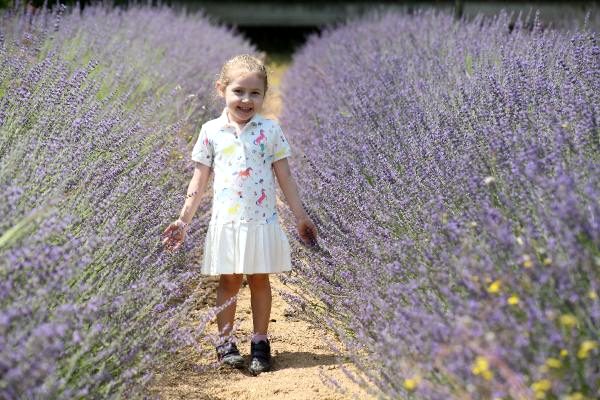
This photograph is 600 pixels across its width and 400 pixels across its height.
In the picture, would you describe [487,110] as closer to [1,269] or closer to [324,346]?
[324,346]

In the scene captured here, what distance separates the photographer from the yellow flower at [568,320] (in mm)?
1595

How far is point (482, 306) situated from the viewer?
1818 millimetres

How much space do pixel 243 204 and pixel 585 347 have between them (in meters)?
1.52

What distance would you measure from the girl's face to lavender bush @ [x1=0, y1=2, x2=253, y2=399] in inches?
13.1

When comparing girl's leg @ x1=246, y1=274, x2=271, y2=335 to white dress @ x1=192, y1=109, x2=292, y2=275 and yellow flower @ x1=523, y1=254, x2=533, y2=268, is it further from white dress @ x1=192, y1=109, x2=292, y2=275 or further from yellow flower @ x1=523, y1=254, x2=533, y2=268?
yellow flower @ x1=523, y1=254, x2=533, y2=268

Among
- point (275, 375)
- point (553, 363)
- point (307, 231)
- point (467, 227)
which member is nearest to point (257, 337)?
point (275, 375)

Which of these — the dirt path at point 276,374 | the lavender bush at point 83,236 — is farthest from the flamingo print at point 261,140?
Result: the dirt path at point 276,374

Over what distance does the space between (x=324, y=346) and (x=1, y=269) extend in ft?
4.79

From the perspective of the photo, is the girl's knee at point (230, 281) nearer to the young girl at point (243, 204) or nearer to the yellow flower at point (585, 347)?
A: the young girl at point (243, 204)

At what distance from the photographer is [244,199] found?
9.42 ft

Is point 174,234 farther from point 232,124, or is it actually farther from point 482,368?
point 482,368

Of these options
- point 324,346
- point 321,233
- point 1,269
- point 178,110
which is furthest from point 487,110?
point 178,110

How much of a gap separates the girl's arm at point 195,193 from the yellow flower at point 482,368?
4.81 feet

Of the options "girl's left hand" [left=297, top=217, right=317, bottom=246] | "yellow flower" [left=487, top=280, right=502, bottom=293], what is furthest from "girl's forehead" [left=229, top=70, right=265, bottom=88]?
"yellow flower" [left=487, top=280, right=502, bottom=293]
